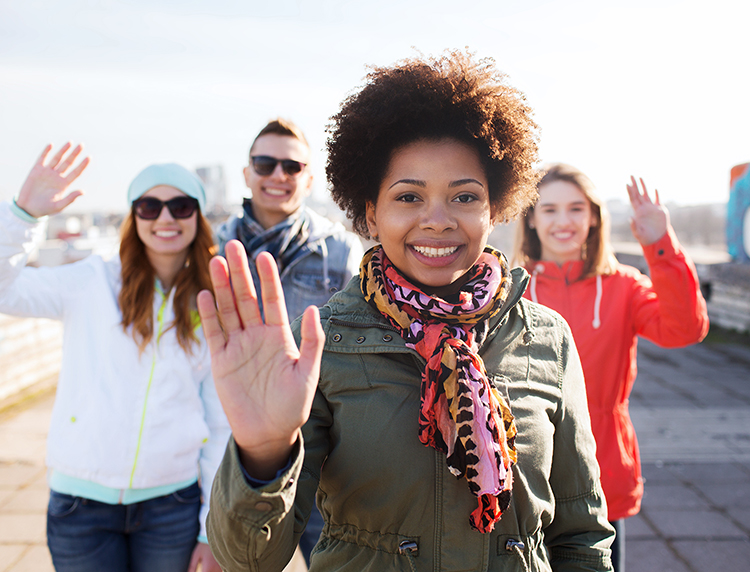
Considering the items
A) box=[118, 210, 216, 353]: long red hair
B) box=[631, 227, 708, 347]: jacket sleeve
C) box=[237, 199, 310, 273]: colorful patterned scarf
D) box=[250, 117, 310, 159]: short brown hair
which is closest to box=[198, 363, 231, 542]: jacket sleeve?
box=[118, 210, 216, 353]: long red hair

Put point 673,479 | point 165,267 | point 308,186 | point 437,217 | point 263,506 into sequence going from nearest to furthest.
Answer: point 263,506
point 437,217
point 165,267
point 308,186
point 673,479

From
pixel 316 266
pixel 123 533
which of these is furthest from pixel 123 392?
pixel 316 266

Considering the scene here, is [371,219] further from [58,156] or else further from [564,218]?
[58,156]

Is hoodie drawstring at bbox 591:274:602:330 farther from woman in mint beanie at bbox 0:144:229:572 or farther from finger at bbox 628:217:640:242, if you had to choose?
woman in mint beanie at bbox 0:144:229:572

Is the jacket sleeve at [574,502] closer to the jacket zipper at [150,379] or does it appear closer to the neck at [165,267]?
the jacket zipper at [150,379]

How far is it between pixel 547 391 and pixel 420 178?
0.69m

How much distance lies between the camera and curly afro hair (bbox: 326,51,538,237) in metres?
1.52

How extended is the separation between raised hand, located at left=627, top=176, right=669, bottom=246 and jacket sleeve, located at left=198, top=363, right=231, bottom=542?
6.80 ft

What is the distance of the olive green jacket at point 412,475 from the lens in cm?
130

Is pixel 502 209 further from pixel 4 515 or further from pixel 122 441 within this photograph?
pixel 4 515

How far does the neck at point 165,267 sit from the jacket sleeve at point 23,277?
0.36m

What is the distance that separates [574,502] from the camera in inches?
57.3

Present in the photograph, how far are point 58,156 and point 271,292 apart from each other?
1794 mm

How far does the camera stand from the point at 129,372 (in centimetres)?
218
